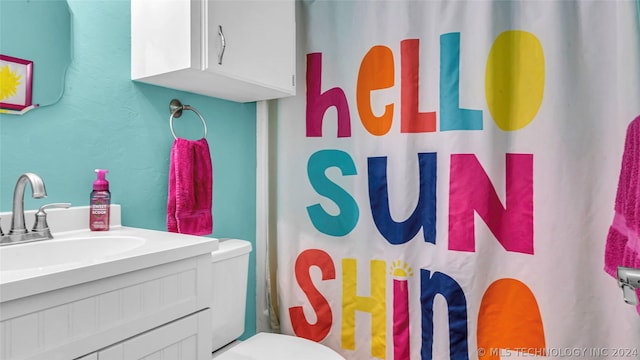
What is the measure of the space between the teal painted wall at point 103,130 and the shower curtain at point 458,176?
0.59 metres

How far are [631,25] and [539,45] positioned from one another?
0.80 feet

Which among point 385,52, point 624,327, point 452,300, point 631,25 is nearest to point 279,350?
point 452,300

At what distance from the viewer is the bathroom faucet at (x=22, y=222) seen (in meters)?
0.90

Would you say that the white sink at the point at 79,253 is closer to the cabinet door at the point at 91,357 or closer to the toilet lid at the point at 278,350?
the cabinet door at the point at 91,357

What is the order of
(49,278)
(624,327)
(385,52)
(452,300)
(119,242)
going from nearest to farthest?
(49,278) < (119,242) < (624,327) < (452,300) < (385,52)

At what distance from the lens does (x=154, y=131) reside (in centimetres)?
135

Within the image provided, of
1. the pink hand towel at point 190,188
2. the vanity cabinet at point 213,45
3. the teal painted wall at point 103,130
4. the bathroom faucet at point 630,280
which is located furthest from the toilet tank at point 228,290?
the bathroom faucet at point 630,280

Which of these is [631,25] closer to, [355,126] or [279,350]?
[355,126]

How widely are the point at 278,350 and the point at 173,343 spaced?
1.77 feet

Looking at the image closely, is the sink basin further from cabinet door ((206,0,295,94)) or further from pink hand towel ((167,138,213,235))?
cabinet door ((206,0,295,94))

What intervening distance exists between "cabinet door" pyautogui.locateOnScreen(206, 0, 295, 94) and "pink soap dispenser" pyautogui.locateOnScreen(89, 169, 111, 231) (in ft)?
1.61

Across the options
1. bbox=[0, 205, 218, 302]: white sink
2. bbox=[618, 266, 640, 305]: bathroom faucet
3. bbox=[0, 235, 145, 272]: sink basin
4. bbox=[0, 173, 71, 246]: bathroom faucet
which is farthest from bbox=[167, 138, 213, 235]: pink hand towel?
bbox=[618, 266, 640, 305]: bathroom faucet

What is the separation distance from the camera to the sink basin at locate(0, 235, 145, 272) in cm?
87

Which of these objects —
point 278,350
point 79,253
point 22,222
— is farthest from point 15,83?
point 278,350
